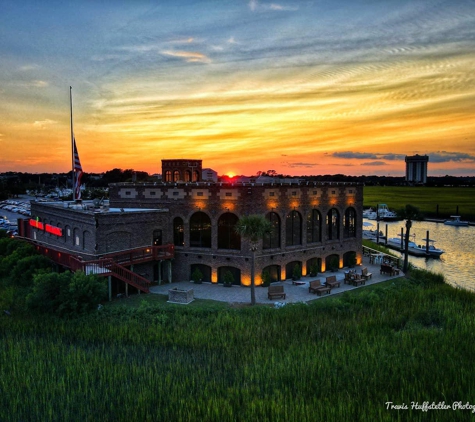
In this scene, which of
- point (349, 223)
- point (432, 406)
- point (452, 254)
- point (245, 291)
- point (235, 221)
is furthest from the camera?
point (452, 254)

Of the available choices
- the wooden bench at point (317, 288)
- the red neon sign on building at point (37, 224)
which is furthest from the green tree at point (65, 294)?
the wooden bench at point (317, 288)

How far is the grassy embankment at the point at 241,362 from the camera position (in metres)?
11.8

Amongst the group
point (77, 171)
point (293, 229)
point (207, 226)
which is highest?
point (77, 171)

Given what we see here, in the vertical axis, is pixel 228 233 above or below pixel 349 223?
below

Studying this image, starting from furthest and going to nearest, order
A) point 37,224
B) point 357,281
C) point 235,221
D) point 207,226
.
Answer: point 37,224 → point 207,226 → point 235,221 → point 357,281

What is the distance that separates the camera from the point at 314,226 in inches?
1332

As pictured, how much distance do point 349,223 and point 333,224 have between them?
242 cm

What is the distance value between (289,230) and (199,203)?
7901mm

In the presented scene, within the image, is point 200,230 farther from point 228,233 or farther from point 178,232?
point 228,233

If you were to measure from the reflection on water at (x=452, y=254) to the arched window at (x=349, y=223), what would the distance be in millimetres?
11782

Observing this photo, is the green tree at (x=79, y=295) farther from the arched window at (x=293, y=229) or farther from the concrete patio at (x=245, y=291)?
the arched window at (x=293, y=229)

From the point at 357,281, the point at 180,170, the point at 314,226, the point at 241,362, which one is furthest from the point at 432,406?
the point at 180,170

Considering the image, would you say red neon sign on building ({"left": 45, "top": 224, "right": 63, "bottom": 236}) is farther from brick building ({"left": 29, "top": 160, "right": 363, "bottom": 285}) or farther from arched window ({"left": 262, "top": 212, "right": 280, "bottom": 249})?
arched window ({"left": 262, "top": 212, "right": 280, "bottom": 249})


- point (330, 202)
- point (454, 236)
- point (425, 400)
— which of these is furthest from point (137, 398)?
point (454, 236)
